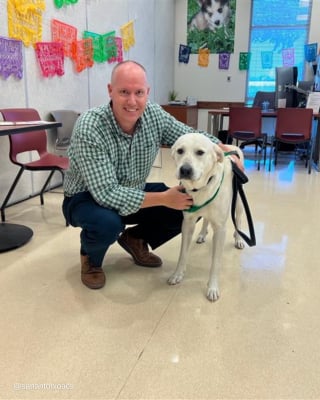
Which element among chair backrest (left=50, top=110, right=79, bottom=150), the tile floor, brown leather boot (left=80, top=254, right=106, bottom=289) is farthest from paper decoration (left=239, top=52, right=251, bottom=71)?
brown leather boot (left=80, top=254, right=106, bottom=289)

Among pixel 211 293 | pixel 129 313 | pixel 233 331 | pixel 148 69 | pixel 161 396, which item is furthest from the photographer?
pixel 148 69

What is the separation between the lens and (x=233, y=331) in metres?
1.54

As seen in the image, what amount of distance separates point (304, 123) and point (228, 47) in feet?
10.8

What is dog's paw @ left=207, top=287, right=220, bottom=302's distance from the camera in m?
1.78

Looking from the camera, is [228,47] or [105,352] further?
[228,47]

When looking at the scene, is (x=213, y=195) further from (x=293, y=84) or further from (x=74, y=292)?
(x=293, y=84)

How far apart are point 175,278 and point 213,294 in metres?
0.24

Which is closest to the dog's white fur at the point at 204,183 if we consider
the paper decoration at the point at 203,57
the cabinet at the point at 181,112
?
the cabinet at the point at 181,112

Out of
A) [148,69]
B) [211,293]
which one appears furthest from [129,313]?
[148,69]

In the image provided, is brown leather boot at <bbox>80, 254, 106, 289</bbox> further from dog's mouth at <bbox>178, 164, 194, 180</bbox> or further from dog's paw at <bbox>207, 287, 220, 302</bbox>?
dog's mouth at <bbox>178, 164, 194, 180</bbox>

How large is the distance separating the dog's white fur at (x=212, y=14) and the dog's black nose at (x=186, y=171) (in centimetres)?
691

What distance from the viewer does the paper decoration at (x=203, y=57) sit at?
7.66 meters

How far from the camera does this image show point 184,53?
307 inches

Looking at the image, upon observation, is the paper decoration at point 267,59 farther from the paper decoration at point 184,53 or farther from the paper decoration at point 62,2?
the paper decoration at point 62,2
